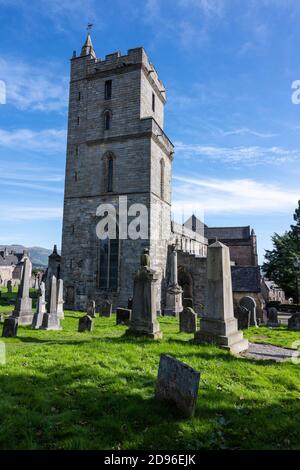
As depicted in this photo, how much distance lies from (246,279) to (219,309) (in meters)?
20.3

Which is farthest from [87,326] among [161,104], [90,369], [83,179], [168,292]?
[161,104]

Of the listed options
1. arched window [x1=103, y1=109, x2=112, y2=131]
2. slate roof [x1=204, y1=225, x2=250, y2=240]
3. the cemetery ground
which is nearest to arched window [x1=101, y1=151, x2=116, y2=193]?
arched window [x1=103, y1=109, x2=112, y2=131]

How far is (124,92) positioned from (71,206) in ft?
30.2

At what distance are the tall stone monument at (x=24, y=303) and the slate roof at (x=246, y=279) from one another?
18308mm

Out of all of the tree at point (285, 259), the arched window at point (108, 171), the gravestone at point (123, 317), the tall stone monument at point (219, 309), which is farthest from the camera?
the tree at point (285, 259)

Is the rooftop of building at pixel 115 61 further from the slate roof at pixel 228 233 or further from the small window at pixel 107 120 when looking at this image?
the slate roof at pixel 228 233

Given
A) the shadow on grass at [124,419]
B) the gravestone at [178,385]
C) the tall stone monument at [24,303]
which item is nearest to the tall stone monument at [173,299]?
the tall stone monument at [24,303]

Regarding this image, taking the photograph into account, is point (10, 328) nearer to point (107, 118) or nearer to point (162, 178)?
point (162, 178)

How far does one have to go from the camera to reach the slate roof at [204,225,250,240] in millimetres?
50881

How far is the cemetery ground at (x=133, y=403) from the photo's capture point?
341 cm

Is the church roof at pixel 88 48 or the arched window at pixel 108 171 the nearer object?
the arched window at pixel 108 171

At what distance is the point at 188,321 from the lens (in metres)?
10.9

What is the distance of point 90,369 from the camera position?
548 cm
